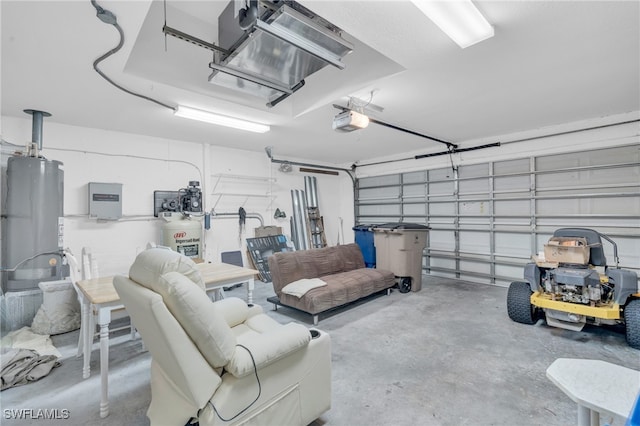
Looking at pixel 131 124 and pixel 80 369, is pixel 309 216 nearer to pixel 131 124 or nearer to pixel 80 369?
pixel 131 124

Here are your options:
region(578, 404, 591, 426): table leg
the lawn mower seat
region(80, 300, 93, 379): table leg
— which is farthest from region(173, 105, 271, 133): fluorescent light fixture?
the lawn mower seat

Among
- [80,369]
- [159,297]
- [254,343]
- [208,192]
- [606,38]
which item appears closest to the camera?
[159,297]

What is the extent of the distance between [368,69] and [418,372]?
2902mm

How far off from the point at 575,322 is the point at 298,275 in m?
3.17

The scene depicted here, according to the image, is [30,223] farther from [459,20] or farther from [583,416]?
[583,416]

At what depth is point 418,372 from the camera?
8.19 feet

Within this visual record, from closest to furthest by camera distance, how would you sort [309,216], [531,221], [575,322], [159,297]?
1. [159,297]
2. [575,322]
3. [531,221]
4. [309,216]

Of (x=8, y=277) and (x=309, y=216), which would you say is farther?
(x=309, y=216)

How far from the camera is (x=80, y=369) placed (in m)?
2.57

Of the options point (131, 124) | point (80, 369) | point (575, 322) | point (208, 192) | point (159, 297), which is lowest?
point (80, 369)

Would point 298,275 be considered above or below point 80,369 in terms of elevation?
above

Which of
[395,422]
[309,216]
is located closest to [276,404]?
[395,422]

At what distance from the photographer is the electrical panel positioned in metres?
4.25

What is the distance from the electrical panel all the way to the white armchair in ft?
10.9
